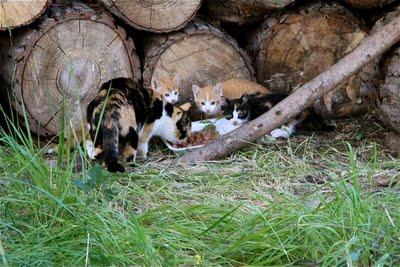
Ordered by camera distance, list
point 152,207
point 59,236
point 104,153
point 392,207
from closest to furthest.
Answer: point 59,236, point 392,207, point 152,207, point 104,153

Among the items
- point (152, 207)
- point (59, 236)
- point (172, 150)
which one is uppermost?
point (59, 236)

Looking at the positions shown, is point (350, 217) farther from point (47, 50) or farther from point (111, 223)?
point (47, 50)

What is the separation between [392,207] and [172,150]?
90.9 inches

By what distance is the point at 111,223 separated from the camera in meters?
3.56

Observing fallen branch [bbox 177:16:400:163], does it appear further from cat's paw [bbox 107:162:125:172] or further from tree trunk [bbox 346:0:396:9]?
tree trunk [bbox 346:0:396:9]

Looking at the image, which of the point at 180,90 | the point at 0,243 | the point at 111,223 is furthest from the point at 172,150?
the point at 0,243

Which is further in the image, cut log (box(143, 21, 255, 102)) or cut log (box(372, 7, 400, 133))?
cut log (box(143, 21, 255, 102))

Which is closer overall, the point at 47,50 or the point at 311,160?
the point at 311,160

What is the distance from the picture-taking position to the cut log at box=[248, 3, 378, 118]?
6.44 m

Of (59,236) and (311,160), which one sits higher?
(59,236)

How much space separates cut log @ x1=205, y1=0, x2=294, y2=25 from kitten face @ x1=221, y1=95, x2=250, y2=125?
0.69 m

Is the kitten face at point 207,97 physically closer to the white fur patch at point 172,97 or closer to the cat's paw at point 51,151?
the white fur patch at point 172,97

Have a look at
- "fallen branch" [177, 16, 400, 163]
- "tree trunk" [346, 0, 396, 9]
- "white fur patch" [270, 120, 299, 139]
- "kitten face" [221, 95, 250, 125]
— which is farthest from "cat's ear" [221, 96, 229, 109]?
"tree trunk" [346, 0, 396, 9]

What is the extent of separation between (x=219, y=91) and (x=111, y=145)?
1.69m
